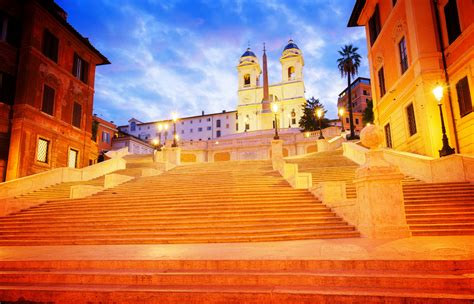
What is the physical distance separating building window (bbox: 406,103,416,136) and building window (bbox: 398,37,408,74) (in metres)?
2.77

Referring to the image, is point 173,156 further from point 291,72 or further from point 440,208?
point 291,72

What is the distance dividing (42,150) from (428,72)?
26.1 meters

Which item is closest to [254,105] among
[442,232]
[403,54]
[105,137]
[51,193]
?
[105,137]

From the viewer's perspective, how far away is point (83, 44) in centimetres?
2795

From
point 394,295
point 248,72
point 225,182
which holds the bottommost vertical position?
point 394,295

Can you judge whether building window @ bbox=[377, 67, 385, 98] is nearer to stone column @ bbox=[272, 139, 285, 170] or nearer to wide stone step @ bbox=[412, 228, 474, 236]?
stone column @ bbox=[272, 139, 285, 170]

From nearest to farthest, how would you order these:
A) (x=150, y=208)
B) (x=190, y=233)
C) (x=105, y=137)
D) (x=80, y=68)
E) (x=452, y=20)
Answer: (x=190, y=233) < (x=150, y=208) < (x=452, y=20) < (x=80, y=68) < (x=105, y=137)

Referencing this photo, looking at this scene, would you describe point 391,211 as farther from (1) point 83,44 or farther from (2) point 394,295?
(1) point 83,44

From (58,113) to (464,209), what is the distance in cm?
2660

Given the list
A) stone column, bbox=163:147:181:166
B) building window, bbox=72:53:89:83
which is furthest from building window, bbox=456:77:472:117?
building window, bbox=72:53:89:83

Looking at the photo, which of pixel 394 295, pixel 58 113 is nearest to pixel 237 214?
pixel 394 295

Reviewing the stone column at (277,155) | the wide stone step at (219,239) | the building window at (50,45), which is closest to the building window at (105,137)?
the building window at (50,45)

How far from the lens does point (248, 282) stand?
4617 millimetres

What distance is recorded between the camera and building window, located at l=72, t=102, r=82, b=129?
26.2 meters
